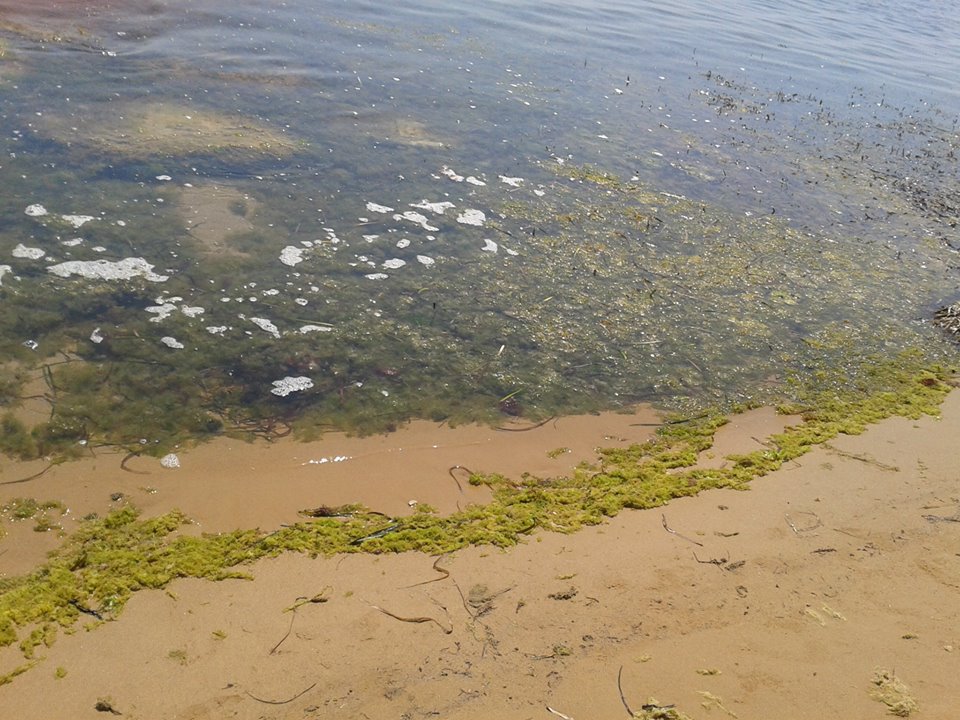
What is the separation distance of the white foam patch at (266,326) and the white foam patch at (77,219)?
195 centimetres

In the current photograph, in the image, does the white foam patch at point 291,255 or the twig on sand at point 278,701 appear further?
the white foam patch at point 291,255

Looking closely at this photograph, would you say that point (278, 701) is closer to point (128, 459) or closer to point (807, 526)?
point (128, 459)

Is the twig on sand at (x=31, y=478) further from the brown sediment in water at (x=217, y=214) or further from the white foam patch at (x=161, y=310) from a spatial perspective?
the brown sediment in water at (x=217, y=214)

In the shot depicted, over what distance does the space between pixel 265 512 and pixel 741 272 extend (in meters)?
4.96

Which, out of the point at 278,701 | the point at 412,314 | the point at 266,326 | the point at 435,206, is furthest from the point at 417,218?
the point at 278,701

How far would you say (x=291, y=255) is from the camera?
6.24m

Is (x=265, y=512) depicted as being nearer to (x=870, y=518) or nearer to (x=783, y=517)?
(x=783, y=517)

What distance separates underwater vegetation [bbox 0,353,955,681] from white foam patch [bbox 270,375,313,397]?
3.92 ft

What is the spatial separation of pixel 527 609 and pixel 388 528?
832mm

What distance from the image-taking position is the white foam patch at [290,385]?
4.75m

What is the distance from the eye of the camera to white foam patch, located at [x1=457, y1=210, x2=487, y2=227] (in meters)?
7.18

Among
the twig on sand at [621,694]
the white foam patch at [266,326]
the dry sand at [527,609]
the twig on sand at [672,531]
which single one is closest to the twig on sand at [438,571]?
the dry sand at [527,609]

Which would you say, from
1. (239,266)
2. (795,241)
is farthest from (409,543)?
(795,241)

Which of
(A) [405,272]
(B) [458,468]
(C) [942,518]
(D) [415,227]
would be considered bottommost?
(B) [458,468]
